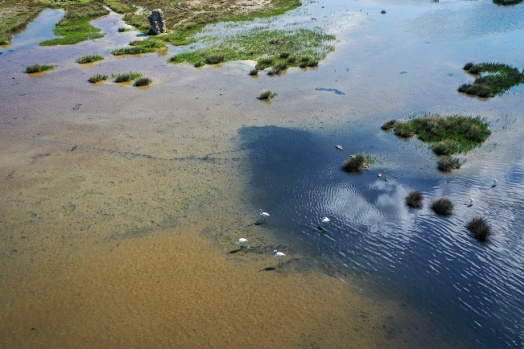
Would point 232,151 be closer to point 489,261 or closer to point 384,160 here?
point 384,160

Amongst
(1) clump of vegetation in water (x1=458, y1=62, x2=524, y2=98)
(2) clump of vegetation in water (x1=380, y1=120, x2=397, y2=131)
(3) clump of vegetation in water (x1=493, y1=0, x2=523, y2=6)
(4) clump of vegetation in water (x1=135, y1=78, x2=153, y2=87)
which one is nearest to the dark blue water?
(2) clump of vegetation in water (x1=380, y1=120, x2=397, y2=131)

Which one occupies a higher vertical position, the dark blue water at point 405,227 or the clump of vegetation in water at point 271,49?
the clump of vegetation in water at point 271,49

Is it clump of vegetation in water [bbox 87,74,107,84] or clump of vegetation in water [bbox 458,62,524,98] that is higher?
clump of vegetation in water [bbox 87,74,107,84]

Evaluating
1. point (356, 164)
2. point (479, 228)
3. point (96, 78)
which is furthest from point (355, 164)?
point (96, 78)

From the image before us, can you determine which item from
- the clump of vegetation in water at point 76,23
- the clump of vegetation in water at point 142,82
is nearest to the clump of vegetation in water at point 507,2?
the clump of vegetation in water at point 142,82

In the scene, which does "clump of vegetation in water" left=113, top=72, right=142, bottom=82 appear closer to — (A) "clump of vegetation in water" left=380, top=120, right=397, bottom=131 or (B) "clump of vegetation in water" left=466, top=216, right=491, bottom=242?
(A) "clump of vegetation in water" left=380, top=120, right=397, bottom=131

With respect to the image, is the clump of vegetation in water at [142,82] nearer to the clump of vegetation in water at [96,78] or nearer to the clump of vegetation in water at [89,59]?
the clump of vegetation in water at [96,78]
